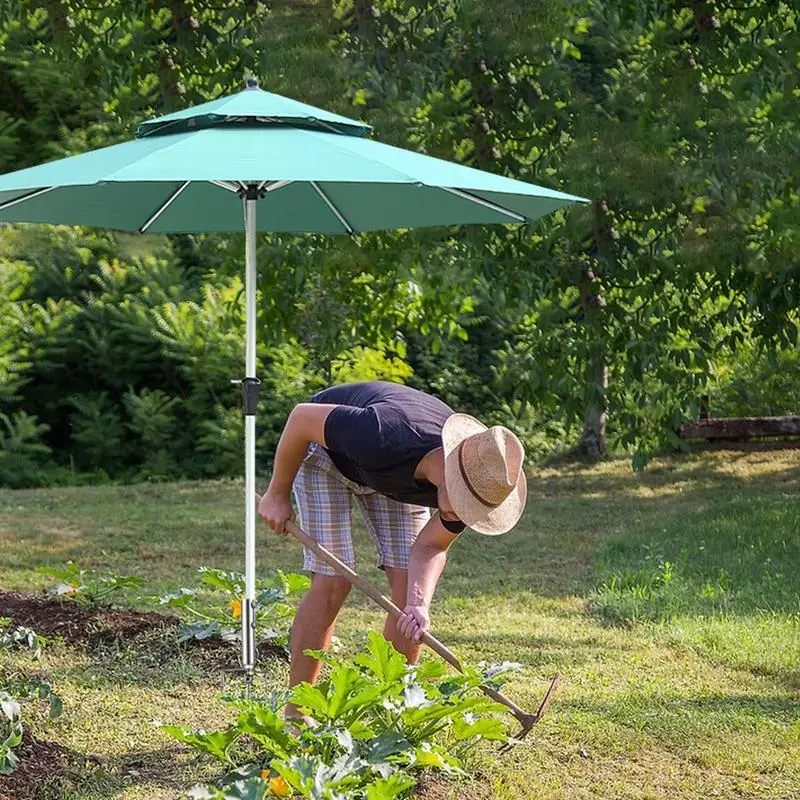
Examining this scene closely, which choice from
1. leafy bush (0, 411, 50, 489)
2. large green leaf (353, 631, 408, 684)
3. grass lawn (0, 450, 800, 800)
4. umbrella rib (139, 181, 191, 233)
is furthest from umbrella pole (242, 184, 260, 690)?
leafy bush (0, 411, 50, 489)

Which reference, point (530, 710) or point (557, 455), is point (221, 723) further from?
point (557, 455)

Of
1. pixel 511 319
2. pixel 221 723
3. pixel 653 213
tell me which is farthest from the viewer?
pixel 511 319

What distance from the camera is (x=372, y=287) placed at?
10633mm

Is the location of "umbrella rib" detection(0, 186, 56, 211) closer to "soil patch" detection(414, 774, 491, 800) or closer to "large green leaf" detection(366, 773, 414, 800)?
"soil patch" detection(414, 774, 491, 800)

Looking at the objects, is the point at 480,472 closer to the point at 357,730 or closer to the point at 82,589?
the point at 357,730

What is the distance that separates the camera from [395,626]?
4.13 meters

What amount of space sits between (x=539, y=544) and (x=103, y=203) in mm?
4034

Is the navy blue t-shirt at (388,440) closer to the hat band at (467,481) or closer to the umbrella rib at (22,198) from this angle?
Result: the hat band at (467,481)

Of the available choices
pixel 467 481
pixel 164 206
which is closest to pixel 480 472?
pixel 467 481

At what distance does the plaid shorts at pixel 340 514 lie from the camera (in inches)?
164

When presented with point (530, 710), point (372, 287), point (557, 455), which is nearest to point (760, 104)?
point (372, 287)

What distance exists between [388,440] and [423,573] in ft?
1.32

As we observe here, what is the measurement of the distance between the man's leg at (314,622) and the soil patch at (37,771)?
0.72 m

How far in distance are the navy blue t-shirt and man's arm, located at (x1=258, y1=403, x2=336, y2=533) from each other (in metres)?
0.04
